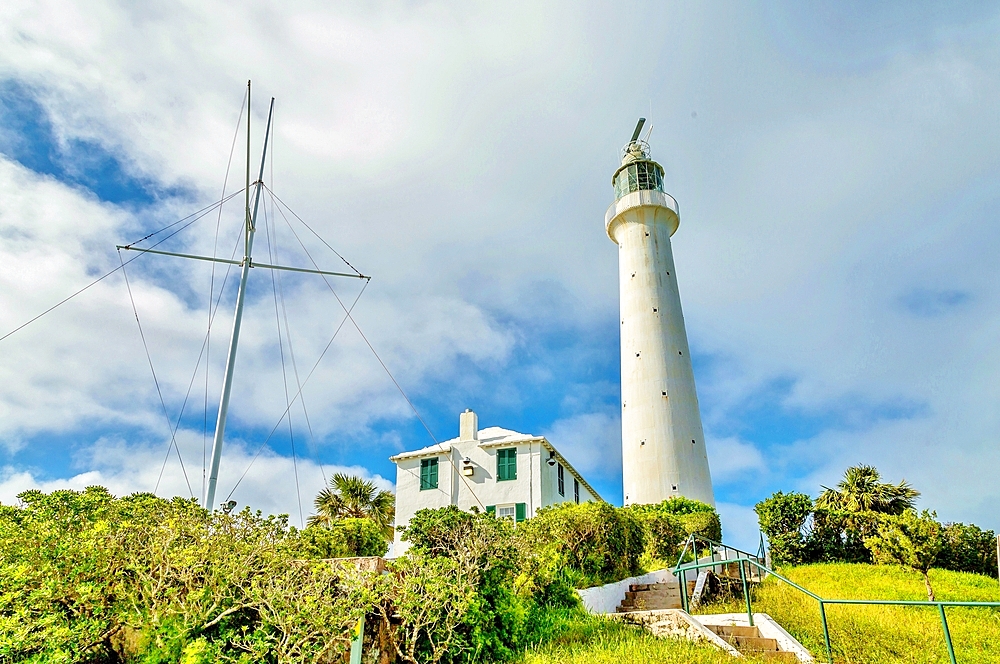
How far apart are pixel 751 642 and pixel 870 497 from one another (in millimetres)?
20622

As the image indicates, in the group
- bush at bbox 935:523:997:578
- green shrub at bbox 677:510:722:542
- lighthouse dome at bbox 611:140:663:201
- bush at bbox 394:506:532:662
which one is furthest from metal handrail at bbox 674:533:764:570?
lighthouse dome at bbox 611:140:663:201

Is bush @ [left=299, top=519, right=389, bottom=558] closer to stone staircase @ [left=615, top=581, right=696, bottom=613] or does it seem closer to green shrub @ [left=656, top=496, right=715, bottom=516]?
stone staircase @ [left=615, top=581, right=696, bottom=613]

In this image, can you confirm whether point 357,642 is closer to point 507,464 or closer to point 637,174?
point 507,464

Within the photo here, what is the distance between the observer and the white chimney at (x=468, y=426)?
27.5 metres

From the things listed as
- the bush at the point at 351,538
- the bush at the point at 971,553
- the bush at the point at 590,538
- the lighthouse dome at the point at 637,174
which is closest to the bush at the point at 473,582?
the bush at the point at 590,538

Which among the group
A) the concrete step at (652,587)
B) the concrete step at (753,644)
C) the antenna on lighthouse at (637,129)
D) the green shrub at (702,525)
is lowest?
the concrete step at (753,644)

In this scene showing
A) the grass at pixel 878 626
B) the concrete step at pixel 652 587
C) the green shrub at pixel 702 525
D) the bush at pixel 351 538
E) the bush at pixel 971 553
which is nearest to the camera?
the grass at pixel 878 626

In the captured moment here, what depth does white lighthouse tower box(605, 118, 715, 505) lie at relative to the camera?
90.0ft

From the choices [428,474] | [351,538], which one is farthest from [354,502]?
[351,538]

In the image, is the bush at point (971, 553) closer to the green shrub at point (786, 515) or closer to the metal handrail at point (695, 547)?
the green shrub at point (786, 515)

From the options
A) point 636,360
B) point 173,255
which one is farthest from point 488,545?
point 636,360

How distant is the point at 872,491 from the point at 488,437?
16526 millimetres

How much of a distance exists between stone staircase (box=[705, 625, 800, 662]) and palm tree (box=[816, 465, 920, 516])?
18.2m

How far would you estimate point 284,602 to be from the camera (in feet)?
23.4
